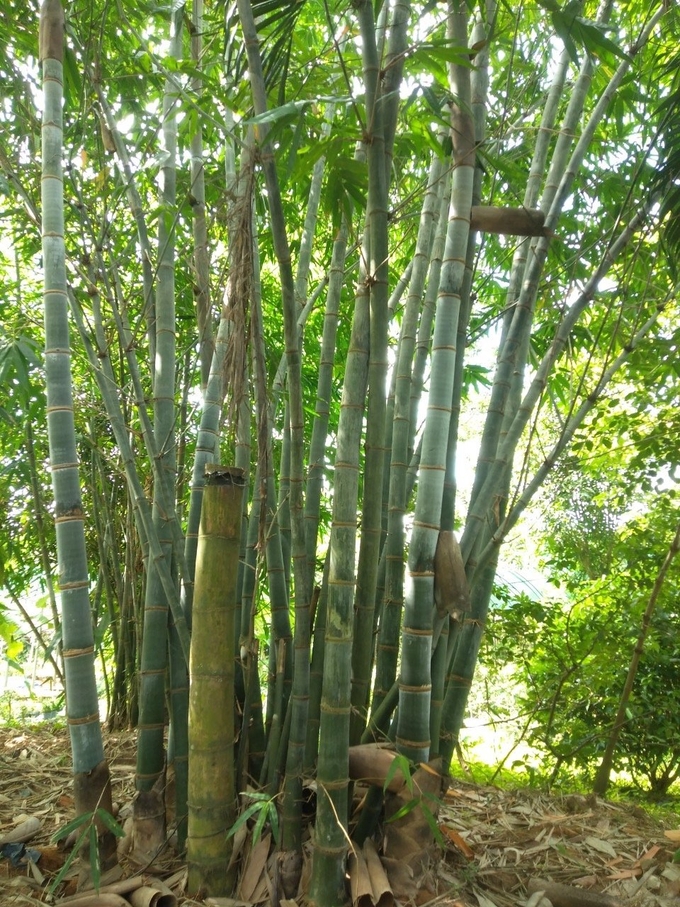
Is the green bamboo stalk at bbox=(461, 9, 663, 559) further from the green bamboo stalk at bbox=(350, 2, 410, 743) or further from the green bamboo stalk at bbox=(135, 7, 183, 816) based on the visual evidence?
the green bamboo stalk at bbox=(135, 7, 183, 816)

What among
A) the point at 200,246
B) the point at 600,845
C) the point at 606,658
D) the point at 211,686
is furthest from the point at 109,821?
the point at 606,658

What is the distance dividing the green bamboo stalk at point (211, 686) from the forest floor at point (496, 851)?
3.7 inches

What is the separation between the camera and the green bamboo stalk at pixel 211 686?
1.62 metres

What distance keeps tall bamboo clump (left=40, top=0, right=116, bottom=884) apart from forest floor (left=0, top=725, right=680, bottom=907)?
0.24 meters

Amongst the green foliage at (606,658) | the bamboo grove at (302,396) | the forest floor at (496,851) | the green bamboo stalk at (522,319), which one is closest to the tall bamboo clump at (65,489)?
Answer: the bamboo grove at (302,396)

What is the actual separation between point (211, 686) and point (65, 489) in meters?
0.61

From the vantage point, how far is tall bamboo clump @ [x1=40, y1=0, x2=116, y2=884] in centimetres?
174

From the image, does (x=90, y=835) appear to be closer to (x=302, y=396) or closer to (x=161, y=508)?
(x=161, y=508)

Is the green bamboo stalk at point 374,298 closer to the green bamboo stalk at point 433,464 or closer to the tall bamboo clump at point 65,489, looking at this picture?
the green bamboo stalk at point 433,464

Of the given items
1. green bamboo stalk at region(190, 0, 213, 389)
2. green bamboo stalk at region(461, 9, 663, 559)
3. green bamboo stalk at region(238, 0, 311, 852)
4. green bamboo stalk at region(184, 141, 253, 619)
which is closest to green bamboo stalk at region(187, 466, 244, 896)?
green bamboo stalk at region(238, 0, 311, 852)

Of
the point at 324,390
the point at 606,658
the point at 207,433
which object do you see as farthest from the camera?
the point at 606,658

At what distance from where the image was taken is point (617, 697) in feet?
11.8

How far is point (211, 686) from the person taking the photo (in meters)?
1.62

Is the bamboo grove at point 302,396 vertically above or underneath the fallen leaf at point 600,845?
above
